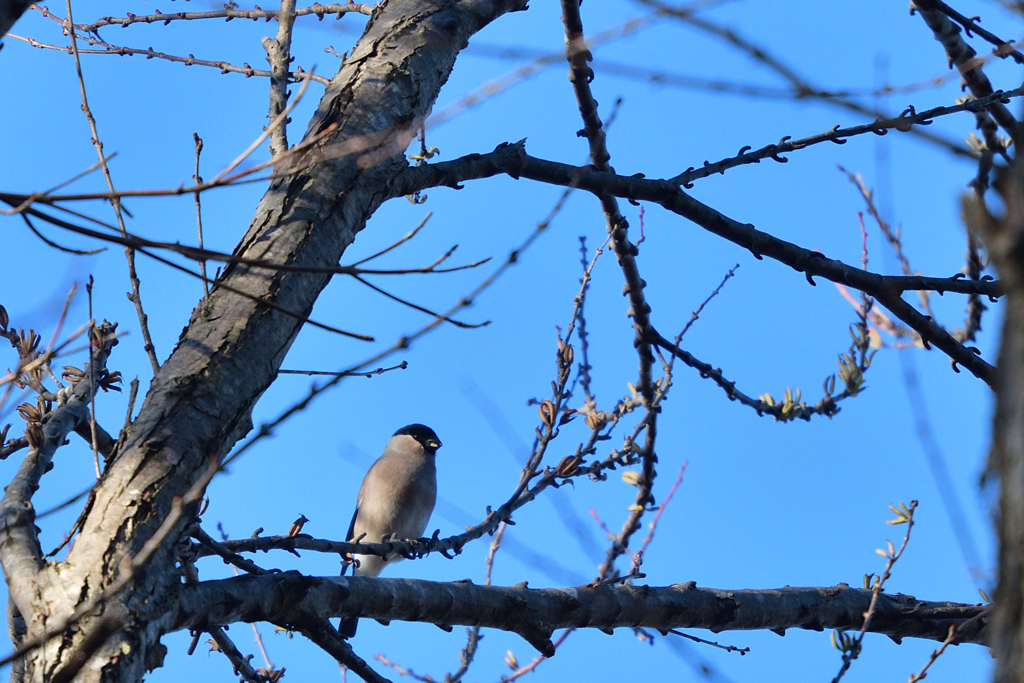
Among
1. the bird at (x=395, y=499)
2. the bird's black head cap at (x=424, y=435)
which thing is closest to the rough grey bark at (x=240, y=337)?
the bird at (x=395, y=499)

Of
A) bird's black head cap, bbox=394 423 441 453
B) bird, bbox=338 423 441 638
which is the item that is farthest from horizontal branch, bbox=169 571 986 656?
bird's black head cap, bbox=394 423 441 453

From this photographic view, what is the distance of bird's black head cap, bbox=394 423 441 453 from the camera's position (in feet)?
20.6

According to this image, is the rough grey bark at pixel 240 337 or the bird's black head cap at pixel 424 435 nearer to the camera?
the rough grey bark at pixel 240 337

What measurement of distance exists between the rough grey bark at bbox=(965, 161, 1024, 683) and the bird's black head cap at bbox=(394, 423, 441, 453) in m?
5.55

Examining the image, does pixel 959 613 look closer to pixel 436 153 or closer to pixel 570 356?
pixel 570 356

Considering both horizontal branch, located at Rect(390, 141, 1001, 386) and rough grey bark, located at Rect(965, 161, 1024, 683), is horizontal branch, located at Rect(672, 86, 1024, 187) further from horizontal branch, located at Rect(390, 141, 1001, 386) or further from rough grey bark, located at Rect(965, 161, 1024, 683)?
rough grey bark, located at Rect(965, 161, 1024, 683)

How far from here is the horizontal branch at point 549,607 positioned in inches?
78.5

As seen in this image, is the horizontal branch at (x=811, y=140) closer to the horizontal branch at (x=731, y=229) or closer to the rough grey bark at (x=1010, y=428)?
the horizontal branch at (x=731, y=229)

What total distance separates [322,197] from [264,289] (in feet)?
1.10

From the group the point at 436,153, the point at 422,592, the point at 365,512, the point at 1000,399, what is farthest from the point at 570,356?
the point at 365,512

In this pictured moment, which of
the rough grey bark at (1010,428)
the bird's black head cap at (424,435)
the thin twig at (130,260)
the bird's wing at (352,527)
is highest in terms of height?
the bird's black head cap at (424,435)

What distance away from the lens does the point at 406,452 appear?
6094 mm

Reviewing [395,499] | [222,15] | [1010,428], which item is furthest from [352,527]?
[1010,428]

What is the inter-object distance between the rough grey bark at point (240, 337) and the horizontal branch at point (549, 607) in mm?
163
